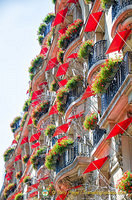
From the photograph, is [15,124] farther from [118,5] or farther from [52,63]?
[118,5]

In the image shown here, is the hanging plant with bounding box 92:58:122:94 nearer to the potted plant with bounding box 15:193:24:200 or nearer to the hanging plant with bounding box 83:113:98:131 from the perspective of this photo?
the hanging plant with bounding box 83:113:98:131

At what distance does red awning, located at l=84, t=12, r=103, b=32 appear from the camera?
75.3ft

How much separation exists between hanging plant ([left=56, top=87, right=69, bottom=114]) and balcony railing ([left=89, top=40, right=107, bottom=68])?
4.04 m

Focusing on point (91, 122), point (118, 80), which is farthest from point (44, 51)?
point (118, 80)

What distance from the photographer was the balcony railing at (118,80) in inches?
656

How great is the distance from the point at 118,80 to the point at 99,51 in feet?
17.6

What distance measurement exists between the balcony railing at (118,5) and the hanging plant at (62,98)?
24.2 ft

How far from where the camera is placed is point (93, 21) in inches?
917

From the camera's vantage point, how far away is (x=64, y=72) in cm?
2748

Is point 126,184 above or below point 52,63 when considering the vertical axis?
below

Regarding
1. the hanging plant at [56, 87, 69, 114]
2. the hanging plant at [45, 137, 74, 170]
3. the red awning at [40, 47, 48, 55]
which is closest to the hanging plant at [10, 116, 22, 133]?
the red awning at [40, 47, 48, 55]

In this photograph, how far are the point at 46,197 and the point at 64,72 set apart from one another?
766cm

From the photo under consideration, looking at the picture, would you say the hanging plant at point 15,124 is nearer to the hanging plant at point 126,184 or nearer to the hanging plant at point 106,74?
the hanging plant at point 106,74

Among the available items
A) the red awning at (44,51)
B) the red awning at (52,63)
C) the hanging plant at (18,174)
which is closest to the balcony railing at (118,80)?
the red awning at (52,63)
